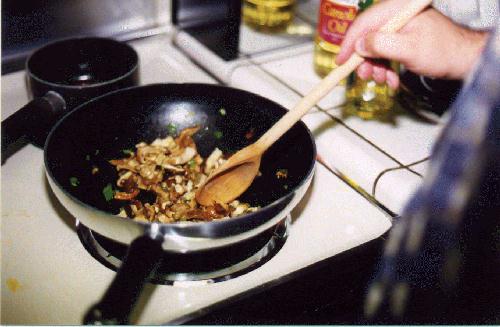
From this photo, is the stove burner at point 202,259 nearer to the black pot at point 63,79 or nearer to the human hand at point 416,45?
the black pot at point 63,79

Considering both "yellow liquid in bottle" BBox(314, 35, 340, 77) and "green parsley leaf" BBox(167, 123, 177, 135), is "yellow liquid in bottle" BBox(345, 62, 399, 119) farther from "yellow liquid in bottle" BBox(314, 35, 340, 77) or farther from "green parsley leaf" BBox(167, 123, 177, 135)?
"green parsley leaf" BBox(167, 123, 177, 135)

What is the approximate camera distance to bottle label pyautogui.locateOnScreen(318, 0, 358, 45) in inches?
31.9

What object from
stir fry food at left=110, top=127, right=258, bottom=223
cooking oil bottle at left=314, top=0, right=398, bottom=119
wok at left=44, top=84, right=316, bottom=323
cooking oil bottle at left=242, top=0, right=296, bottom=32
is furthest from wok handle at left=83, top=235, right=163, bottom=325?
cooking oil bottle at left=242, top=0, right=296, bottom=32

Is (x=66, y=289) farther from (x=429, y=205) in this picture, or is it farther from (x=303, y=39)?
(x=303, y=39)

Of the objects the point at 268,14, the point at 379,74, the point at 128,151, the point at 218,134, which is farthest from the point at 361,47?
the point at 268,14

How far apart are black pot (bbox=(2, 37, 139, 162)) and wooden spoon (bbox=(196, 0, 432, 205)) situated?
0.66 feet

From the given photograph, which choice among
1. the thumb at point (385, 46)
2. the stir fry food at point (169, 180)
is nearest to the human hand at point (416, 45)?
the thumb at point (385, 46)

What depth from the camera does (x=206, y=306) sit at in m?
0.53

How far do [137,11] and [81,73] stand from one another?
236mm

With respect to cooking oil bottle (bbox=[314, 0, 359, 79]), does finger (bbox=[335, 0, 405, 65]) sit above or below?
above

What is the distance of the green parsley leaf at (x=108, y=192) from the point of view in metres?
0.65

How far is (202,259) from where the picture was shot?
555 mm

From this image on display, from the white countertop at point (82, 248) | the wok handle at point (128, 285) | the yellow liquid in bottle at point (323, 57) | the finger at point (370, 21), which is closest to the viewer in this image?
the wok handle at point (128, 285)

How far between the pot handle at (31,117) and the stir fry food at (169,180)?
104mm
